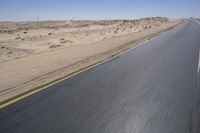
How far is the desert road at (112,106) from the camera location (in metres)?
4.01

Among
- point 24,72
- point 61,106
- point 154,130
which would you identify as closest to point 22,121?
point 61,106

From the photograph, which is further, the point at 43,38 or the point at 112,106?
the point at 43,38

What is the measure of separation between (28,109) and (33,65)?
225 inches

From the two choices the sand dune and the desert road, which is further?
the sand dune

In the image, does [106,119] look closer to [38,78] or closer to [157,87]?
[157,87]

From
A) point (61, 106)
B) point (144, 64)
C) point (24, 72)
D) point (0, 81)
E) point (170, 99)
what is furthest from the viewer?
point (144, 64)

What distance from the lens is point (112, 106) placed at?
16.4 feet

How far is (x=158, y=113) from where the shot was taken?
4664mm

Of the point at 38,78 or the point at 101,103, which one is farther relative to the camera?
the point at 38,78

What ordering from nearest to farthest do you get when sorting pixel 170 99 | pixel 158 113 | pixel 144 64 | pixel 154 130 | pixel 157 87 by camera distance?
pixel 154 130 < pixel 158 113 < pixel 170 99 < pixel 157 87 < pixel 144 64

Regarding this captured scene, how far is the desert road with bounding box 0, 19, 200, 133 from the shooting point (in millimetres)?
4012

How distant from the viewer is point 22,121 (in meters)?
4.21

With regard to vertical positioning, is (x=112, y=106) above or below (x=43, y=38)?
above

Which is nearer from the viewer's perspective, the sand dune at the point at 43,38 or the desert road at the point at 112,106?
the desert road at the point at 112,106
